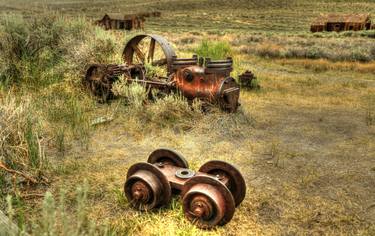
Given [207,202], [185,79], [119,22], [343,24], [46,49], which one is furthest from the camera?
[119,22]

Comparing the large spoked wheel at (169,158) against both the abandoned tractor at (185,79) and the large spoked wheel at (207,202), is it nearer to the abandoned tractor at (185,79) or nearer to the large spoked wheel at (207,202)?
the large spoked wheel at (207,202)

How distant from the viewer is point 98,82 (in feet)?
26.5

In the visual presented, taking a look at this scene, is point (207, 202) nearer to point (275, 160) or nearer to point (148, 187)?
point (148, 187)

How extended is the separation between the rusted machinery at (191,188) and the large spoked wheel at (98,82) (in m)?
4.02

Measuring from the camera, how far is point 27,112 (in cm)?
488

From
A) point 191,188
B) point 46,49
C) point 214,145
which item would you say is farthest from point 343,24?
point 191,188

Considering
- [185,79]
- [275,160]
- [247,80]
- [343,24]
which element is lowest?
[275,160]

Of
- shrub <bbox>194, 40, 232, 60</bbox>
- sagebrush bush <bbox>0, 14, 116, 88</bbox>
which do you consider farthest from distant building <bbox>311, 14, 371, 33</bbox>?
sagebrush bush <bbox>0, 14, 116, 88</bbox>

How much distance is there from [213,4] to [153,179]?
64.2 meters

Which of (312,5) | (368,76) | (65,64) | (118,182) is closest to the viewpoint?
(118,182)

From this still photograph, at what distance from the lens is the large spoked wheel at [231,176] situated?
3953 millimetres

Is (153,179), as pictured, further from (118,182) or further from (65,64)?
(65,64)

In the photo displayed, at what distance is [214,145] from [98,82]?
3.25m

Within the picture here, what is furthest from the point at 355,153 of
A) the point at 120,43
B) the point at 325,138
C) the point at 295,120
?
the point at 120,43
